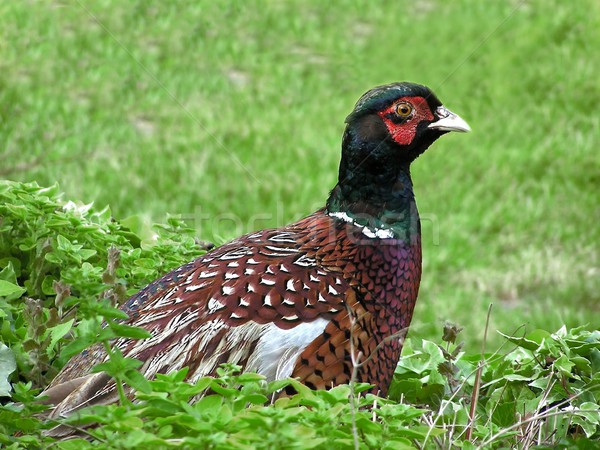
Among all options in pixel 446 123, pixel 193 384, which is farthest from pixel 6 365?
pixel 446 123

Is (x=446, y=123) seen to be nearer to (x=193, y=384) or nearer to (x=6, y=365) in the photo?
(x=193, y=384)

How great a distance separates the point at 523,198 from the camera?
290 inches

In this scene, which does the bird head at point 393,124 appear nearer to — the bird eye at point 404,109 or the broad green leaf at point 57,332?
the bird eye at point 404,109

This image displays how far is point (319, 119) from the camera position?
8.40 metres

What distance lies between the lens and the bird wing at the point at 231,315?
9.71ft

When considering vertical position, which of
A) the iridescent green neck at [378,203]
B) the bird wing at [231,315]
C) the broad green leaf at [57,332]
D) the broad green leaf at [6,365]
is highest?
the iridescent green neck at [378,203]

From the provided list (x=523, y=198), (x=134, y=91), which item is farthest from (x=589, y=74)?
(x=134, y=91)

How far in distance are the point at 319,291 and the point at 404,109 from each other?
0.84 metres

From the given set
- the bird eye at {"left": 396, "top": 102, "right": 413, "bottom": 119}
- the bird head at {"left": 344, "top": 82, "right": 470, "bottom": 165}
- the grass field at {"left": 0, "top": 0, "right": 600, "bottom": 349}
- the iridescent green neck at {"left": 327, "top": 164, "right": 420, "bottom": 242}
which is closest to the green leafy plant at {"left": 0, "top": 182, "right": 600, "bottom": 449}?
the iridescent green neck at {"left": 327, "top": 164, "right": 420, "bottom": 242}

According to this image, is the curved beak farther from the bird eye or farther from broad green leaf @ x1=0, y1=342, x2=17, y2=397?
broad green leaf @ x1=0, y1=342, x2=17, y2=397

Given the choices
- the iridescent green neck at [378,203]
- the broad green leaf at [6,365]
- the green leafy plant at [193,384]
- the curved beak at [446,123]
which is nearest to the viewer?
the green leafy plant at [193,384]

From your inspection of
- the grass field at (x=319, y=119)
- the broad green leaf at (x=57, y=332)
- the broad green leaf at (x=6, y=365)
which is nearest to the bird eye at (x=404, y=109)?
the broad green leaf at (x=57, y=332)

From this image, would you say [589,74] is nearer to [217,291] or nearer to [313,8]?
[313,8]

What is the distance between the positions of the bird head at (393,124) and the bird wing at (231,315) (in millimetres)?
421
